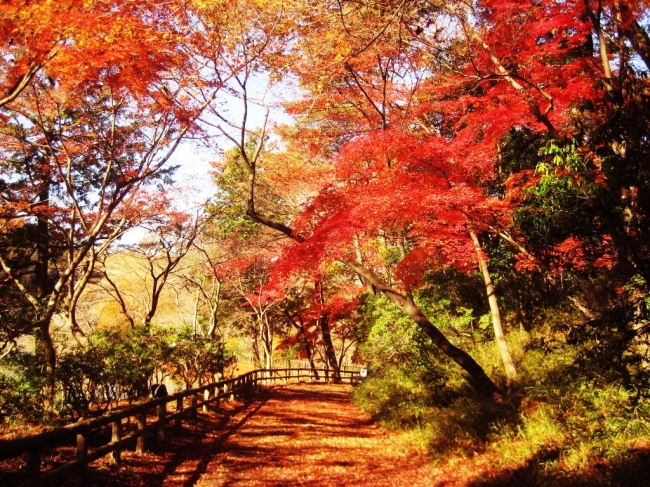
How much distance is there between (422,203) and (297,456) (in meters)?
5.93

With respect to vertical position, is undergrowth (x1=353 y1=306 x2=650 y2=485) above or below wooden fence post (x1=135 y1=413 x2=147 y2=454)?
below

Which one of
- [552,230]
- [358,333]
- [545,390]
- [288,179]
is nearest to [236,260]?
[288,179]

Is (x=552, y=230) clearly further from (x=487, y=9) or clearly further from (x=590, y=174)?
(x=487, y=9)

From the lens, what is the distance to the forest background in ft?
15.1

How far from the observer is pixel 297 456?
8281mm

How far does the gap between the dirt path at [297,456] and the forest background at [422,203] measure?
3.19 feet

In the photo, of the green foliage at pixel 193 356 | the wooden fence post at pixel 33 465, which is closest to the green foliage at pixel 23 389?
the green foliage at pixel 193 356

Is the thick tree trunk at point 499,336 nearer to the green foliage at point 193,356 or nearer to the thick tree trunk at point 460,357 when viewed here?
the thick tree trunk at point 460,357

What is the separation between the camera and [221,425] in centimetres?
1079

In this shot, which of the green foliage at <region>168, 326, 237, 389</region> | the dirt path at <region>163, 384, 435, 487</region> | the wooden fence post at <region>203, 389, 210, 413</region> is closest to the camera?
the dirt path at <region>163, 384, 435, 487</region>

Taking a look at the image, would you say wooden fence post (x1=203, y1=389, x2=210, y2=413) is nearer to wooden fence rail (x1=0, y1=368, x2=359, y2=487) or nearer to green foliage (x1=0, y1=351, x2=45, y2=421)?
wooden fence rail (x1=0, y1=368, x2=359, y2=487)

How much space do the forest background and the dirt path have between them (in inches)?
38.3

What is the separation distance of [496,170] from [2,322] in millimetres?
13826

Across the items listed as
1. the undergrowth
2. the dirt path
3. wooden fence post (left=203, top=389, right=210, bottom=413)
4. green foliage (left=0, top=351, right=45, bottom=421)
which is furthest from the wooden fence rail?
the undergrowth
